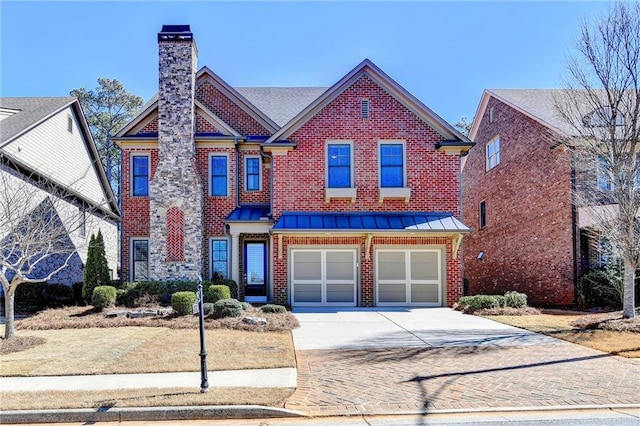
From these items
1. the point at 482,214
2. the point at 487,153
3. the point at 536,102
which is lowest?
the point at 482,214

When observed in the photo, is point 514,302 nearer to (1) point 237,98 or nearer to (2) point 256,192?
(2) point 256,192

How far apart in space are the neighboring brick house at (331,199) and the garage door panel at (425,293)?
0.04m

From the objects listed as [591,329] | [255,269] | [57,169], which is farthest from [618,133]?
[57,169]

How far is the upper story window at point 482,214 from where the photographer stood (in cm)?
2542

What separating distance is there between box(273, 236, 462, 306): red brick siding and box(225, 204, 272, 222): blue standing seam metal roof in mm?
1137

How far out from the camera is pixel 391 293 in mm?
17766

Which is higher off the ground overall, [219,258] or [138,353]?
[219,258]

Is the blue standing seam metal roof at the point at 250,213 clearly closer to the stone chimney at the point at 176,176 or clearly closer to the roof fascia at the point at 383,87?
the stone chimney at the point at 176,176

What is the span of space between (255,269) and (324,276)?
9.58ft

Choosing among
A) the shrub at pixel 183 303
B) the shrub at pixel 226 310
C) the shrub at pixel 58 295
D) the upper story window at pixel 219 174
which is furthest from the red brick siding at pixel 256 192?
the shrub at pixel 58 295

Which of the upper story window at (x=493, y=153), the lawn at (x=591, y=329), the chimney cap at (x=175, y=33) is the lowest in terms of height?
the lawn at (x=591, y=329)

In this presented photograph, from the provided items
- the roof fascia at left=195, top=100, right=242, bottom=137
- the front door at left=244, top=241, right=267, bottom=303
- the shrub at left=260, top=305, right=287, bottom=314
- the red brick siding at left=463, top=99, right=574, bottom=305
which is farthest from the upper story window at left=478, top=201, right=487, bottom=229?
the shrub at left=260, top=305, right=287, bottom=314

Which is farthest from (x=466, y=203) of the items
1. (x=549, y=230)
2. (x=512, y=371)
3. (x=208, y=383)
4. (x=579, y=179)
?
(x=208, y=383)

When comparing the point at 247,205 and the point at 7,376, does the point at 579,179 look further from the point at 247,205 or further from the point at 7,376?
the point at 7,376
